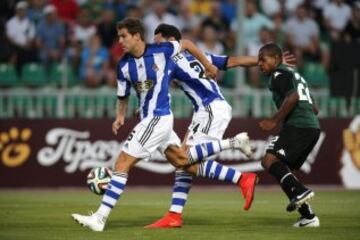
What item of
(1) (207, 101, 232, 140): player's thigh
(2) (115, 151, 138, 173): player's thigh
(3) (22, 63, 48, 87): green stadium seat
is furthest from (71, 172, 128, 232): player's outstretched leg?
(3) (22, 63, 48, 87): green stadium seat

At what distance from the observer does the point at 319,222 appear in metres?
11.7

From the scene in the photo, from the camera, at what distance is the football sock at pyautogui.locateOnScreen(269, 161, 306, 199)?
10934mm

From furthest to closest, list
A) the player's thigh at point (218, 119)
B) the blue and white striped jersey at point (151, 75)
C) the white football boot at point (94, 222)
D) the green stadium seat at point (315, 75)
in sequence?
the green stadium seat at point (315, 75) < the player's thigh at point (218, 119) < the blue and white striped jersey at point (151, 75) < the white football boot at point (94, 222)

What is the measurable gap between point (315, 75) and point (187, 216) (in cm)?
834

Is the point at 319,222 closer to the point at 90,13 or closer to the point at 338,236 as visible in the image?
the point at 338,236

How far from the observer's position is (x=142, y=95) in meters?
11.1

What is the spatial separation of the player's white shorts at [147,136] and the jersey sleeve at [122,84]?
1.38ft

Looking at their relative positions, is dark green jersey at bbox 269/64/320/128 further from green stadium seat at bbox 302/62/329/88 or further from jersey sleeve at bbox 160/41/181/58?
green stadium seat at bbox 302/62/329/88

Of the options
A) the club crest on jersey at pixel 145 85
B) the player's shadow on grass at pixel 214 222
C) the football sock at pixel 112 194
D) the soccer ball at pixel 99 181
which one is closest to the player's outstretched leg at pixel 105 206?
the football sock at pixel 112 194

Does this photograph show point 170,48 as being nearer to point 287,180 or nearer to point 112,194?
point 112,194

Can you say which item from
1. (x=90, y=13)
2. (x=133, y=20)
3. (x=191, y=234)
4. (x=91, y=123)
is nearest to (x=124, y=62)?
(x=133, y=20)

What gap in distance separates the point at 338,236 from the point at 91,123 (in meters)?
9.42

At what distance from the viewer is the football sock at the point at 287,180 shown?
1093 cm

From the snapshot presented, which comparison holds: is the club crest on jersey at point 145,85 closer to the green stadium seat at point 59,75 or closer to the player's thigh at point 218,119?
the player's thigh at point 218,119
